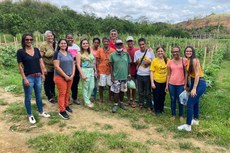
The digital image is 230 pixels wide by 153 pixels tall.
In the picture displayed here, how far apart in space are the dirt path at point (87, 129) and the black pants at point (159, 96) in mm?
718

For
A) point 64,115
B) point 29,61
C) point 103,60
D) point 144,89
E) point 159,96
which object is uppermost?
point 29,61

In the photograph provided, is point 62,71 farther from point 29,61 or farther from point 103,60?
point 103,60

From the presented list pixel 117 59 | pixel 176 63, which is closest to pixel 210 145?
pixel 176 63

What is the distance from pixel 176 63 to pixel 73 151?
2.51 meters

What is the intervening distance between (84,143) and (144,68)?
7.26 feet

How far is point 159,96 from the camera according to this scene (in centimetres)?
527

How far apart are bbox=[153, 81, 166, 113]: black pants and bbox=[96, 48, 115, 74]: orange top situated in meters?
1.13

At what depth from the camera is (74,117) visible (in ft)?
16.2

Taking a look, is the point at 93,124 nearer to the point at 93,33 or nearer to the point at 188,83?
the point at 188,83

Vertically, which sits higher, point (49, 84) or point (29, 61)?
point (29, 61)

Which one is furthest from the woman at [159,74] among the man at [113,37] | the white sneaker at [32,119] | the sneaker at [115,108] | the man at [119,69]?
the white sneaker at [32,119]

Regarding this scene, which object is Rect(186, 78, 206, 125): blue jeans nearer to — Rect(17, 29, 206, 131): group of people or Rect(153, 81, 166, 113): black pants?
Rect(17, 29, 206, 131): group of people

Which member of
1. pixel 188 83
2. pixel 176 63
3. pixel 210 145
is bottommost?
pixel 210 145

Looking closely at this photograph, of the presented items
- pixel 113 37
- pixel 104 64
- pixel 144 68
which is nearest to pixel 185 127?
pixel 144 68
